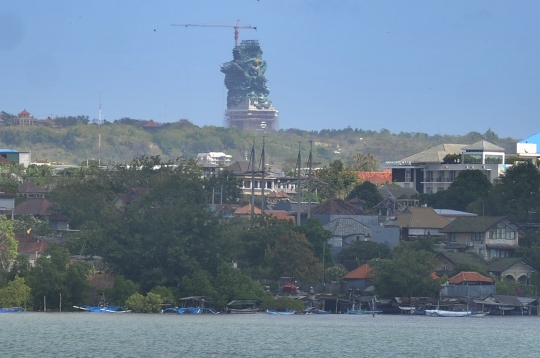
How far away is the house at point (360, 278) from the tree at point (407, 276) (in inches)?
74.6

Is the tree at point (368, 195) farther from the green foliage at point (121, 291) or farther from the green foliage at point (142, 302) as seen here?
the green foliage at point (142, 302)

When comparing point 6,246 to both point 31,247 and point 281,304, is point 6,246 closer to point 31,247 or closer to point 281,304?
point 31,247

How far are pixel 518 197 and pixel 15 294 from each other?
40.8 metres

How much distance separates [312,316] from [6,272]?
16352 millimetres

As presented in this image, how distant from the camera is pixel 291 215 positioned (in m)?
96.3

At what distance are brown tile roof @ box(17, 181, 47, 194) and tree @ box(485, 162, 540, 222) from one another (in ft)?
141

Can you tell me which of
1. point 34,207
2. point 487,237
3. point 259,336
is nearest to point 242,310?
point 259,336

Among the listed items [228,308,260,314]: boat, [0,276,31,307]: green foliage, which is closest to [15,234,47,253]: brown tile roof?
[0,276,31,307]: green foliage

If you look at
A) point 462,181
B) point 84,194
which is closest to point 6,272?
point 84,194

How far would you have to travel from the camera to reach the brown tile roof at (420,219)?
8506 centimetres

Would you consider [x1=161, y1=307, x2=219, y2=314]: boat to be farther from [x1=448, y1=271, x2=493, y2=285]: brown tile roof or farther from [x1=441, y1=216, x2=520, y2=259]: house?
[x1=441, y1=216, x2=520, y2=259]: house

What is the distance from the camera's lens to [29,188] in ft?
368

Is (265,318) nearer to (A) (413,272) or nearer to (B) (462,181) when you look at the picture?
(A) (413,272)

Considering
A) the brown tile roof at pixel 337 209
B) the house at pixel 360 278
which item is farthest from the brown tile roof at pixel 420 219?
the house at pixel 360 278
